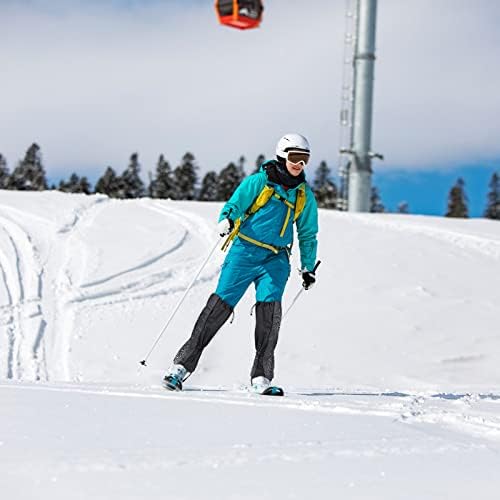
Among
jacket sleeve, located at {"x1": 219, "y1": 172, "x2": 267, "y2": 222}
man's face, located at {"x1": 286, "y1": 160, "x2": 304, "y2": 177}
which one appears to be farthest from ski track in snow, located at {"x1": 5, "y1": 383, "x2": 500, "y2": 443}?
man's face, located at {"x1": 286, "y1": 160, "x2": 304, "y2": 177}

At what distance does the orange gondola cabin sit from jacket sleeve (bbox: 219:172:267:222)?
459 inches

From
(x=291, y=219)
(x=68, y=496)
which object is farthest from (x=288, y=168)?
(x=68, y=496)

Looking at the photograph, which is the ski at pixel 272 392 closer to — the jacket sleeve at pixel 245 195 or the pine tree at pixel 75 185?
the jacket sleeve at pixel 245 195

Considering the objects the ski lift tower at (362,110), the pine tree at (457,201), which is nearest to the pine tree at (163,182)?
the pine tree at (457,201)

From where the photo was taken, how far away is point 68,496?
2.48m

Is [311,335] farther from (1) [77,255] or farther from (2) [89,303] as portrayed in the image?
(1) [77,255]

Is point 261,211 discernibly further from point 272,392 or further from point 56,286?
point 56,286

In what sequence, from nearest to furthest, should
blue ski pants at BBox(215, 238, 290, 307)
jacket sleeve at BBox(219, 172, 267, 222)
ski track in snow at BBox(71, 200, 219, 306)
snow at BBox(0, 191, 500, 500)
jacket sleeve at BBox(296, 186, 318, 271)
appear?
snow at BBox(0, 191, 500, 500) < jacket sleeve at BBox(219, 172, 267, 222) < blue ski pants at BBox(215, 238, 290, 307) < jacket sleeve at BBox(296, 186, 318, 271) < ski track in snow at BBox(71, 200, 219, 306)

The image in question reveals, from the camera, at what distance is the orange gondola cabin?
54.7 ft

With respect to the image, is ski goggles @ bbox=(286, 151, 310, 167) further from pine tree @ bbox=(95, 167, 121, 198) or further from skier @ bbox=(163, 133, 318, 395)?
pine tree @ bbox=(95, 167, 121, 198)

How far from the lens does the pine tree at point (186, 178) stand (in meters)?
84.4

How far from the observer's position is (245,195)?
577 cm

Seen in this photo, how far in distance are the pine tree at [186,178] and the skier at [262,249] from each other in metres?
78.5

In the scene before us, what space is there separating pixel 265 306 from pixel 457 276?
6271mm
